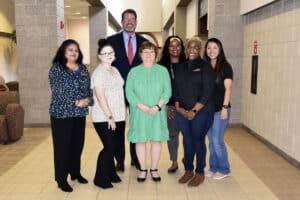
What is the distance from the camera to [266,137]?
210 inches

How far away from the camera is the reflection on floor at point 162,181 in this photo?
11.2 ft

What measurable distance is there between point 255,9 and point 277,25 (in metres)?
0.78

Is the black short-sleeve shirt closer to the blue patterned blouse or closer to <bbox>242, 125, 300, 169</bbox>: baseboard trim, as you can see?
the blue patterned blouse

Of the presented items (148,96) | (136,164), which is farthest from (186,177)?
(148,96)

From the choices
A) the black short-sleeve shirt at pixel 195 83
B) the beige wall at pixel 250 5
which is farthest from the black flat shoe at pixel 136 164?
the beige wall at pixel 250 5

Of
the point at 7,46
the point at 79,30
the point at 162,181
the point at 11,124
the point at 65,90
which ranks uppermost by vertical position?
the point at 79,30

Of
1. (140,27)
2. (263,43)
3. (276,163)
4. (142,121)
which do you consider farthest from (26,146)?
(140,27)

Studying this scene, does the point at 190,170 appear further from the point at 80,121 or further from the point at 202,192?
the point at 80,121

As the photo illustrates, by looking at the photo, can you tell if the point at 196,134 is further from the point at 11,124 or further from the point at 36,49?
the point at 36,49

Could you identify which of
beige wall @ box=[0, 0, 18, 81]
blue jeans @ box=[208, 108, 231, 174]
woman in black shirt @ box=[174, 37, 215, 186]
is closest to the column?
woman in black shirt @ box=[174, 37, 215, 186]

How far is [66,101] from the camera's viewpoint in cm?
337

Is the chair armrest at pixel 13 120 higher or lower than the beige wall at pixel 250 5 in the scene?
lower

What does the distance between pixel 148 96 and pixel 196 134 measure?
0.62m

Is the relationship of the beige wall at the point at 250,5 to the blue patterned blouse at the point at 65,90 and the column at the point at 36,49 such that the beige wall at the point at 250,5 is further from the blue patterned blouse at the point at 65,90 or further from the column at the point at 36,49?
the column at the point at 36,49
